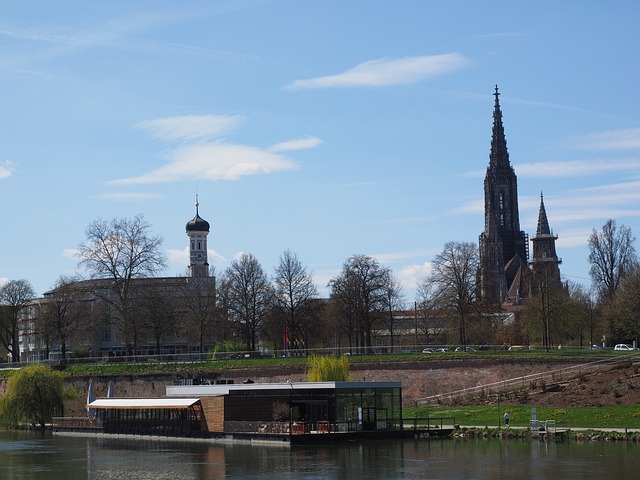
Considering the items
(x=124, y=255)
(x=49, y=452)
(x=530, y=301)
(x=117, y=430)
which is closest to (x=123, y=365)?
(x=124, y=255)

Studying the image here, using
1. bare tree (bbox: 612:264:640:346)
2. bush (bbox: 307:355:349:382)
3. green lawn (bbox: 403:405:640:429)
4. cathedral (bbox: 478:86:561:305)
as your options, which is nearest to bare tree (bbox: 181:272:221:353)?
bush (bbox: 307:355:349:382)

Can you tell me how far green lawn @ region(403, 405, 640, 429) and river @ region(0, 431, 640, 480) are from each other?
5045 mm

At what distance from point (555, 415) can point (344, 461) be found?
1809 cm

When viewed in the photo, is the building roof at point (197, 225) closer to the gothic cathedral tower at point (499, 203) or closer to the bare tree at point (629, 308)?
the gothic cathedral tower at point (499, 203)

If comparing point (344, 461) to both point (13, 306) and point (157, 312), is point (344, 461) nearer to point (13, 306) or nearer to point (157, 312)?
point (157, 312)

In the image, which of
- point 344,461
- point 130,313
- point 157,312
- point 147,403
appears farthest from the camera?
point 157,312

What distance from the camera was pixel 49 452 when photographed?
6275 cm

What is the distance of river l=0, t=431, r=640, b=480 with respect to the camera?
45.5 m

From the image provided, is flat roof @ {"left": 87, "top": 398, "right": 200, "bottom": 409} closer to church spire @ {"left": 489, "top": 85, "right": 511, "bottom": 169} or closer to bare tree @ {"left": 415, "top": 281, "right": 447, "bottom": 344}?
bare tree @ {"left": 415, "top": 281, "right": 447, "bottom": 344}

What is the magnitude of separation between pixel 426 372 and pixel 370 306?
20.2m

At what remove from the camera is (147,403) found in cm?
7369

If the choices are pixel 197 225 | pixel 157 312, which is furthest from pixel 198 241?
pixel 157 312

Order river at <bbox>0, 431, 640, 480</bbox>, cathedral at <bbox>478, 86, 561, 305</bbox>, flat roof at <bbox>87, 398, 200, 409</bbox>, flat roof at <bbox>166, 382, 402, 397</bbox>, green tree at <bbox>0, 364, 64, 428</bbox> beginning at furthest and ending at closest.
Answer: cathedral at <bbox>478, 86, 561, 305</bbox>
green tree at <bbox>0, 364, 64, 428</bbox>
flat roof at <bbox>87, 398, 200, 409</bbox>
flat roof at <bbox>166, 382, 402, 397</bbox>
river at <bbox>0, 431, 640, 480</bbox>

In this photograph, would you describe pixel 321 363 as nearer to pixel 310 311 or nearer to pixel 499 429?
pixel 499 429
